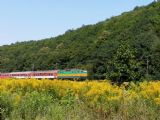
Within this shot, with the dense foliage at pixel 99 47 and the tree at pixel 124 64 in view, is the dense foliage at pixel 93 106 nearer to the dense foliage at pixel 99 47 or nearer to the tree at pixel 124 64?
the tree at pixel 124 64

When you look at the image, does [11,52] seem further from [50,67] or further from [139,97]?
[139,97]

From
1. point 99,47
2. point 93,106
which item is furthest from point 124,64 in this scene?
point 99,47

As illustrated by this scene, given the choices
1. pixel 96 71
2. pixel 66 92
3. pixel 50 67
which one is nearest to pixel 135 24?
pixel 50 67

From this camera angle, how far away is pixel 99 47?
8538 cm

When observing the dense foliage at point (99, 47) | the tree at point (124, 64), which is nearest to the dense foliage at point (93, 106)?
the tree at point (124, 64)

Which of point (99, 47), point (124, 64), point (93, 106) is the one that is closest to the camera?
point (93, 106)

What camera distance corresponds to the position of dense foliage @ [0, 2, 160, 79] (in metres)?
63.5

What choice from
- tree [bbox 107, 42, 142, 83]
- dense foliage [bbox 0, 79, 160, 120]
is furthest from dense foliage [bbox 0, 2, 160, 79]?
dense foliage [bbox 0, 79, 160, 120]

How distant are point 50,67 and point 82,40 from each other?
61.0 feet

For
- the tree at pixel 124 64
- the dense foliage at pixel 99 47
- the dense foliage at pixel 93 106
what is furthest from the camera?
the dense foliage at pixel 99 47

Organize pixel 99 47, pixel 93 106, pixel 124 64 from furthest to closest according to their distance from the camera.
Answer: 1. pixel 99 47
2. pixel 124 64
3. pixel 93 106

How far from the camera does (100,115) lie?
31.5 ft

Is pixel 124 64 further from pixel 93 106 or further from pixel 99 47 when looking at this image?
pixel 99 47

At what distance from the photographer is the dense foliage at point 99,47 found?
208 feet
